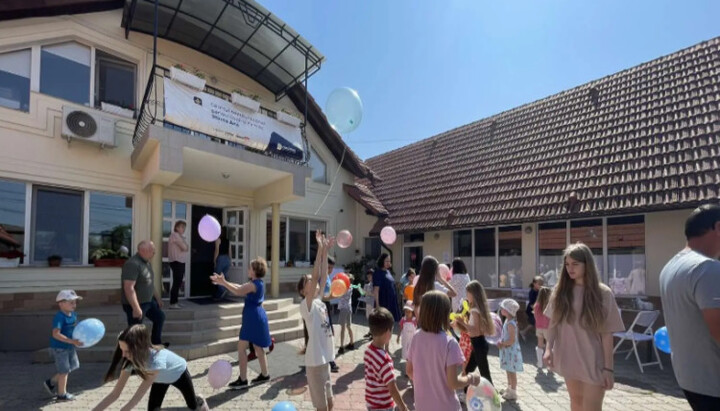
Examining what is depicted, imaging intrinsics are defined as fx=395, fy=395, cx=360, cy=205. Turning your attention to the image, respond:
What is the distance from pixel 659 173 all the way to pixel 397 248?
774cm

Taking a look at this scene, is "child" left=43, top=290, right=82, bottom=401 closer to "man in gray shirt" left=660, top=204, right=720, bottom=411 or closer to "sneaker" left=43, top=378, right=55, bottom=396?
"sneaker" left=43, top=378, right=55, bottom=396

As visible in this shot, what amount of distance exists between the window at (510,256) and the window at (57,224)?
10.1 meters

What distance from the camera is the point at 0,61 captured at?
757 centimetres

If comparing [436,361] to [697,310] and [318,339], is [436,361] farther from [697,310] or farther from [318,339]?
[697,310]

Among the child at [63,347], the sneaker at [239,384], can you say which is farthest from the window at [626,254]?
the child at [63,347]

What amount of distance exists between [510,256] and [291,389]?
738cm

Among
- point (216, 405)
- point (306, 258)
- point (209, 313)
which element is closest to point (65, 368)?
point (216, 405)

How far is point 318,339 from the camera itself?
152 inches

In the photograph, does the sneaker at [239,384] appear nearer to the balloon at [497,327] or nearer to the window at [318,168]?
the balloon at [497,327]

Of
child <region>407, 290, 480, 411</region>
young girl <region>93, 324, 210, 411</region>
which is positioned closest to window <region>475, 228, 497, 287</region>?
child <region>407, 290, 480, 411</region>

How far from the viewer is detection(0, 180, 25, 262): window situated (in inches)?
290

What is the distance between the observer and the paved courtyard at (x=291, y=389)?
15.8 feet

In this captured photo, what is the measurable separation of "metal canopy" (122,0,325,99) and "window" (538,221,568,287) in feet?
24.0

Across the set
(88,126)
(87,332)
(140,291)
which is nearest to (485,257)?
(140,291)
